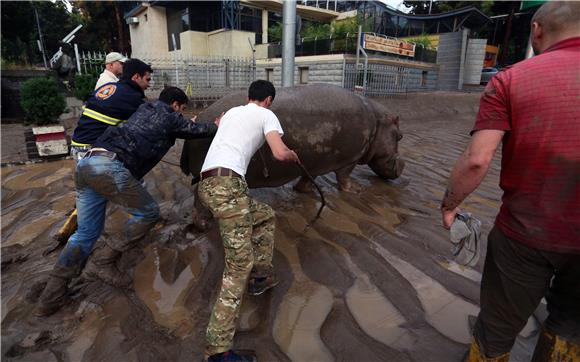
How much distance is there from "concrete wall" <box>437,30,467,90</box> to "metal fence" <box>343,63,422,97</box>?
6.92 metres

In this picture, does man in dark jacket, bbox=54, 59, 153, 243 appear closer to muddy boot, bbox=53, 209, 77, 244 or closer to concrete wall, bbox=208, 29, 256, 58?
muddy boot, bbox=53, 209, 77, 244

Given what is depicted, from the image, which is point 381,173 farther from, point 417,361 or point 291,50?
point 417,361

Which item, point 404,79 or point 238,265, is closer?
point 238,265

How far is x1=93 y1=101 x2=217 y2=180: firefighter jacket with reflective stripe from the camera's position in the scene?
310cm

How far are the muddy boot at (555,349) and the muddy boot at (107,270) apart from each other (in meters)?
3.23

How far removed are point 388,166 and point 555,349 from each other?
393 centimetres

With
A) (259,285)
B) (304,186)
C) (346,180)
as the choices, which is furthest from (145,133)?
(346,180)

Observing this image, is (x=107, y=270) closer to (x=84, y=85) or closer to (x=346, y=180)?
(x=346, y=180)

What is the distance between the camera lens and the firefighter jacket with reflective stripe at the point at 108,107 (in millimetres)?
3412

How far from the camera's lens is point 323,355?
8.23 feet

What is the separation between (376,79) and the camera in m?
17.2

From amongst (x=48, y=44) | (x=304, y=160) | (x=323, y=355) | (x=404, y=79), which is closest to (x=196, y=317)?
(x=323, y=355)

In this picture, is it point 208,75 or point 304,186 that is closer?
point 304,186

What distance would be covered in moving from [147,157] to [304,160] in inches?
74.9
